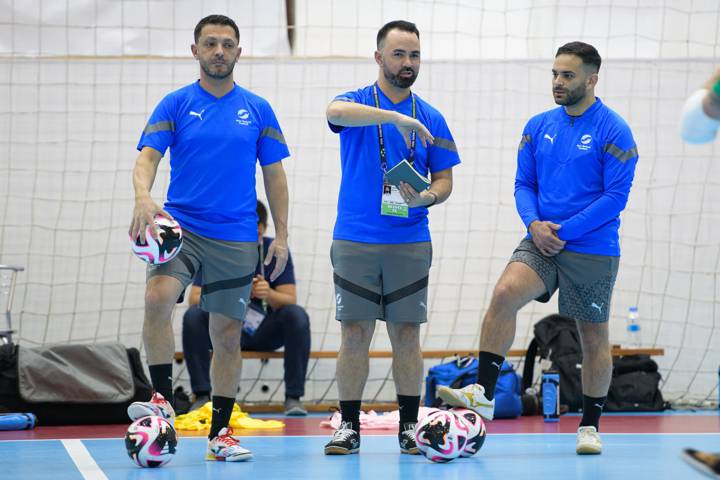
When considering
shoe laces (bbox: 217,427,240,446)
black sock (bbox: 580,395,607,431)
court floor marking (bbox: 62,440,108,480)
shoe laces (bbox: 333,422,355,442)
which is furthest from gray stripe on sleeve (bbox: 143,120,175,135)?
black sock (bbox: 580,395,607,431)

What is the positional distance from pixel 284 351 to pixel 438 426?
11.7 ft

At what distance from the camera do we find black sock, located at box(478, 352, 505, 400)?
5285 mm

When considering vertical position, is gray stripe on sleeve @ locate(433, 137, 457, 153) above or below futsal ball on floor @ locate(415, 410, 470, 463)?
above

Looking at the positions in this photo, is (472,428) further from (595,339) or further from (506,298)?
(595,339)

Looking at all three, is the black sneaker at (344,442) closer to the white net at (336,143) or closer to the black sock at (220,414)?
the black sock at (220,414)

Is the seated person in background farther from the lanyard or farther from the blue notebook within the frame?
the blue notebook

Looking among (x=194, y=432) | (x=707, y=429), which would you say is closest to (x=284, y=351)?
(x=194, y=432)

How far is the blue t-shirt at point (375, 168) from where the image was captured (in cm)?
549

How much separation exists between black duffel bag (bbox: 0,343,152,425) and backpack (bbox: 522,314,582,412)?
320 cm

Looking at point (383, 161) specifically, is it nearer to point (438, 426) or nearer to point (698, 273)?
point (438, 426)

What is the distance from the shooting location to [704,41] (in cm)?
959

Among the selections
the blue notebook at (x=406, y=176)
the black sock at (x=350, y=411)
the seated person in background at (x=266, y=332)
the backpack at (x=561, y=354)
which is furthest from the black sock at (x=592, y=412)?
the seated person in background at (x=266, y=332)

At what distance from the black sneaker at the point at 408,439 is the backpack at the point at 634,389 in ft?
11.6

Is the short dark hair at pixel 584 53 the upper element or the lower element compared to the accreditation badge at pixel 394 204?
upper
